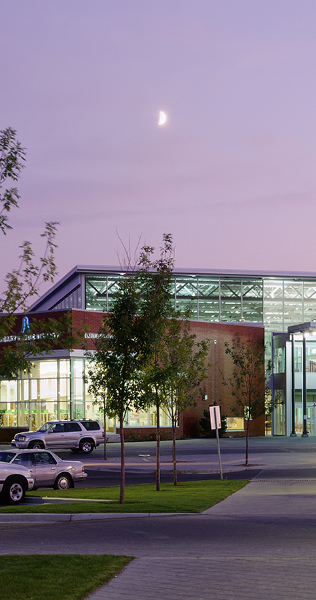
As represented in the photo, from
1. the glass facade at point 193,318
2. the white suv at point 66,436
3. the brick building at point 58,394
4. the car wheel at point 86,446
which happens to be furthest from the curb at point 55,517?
the glass facade at point 193,318

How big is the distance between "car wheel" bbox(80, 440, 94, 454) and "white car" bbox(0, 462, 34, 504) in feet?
66.5

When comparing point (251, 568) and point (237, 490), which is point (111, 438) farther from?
point (251, 568)

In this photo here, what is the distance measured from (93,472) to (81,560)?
1959 centimetres

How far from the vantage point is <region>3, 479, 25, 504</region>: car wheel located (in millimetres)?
18109

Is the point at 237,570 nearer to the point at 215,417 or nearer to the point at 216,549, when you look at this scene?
the point at 216,549

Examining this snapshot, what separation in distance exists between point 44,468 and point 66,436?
17.6 metres

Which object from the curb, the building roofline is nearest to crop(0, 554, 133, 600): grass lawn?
the curb

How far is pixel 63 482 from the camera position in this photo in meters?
21.8

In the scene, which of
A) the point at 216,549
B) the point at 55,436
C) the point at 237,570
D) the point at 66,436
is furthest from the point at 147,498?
the point at 66,436

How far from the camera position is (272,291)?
7225cm

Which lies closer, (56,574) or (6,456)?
(56,574)

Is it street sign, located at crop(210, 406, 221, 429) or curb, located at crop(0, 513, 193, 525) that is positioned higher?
street sign, located at crop(210, 406, 221, 429)

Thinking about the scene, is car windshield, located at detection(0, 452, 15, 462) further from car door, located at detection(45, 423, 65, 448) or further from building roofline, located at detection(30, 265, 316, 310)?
building roofline, located at detection(30, 265, 316, 310)

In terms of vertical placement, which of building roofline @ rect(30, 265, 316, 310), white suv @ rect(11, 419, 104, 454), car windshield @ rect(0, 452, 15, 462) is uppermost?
building roofline @ rect(30, 265, 316, 310)
